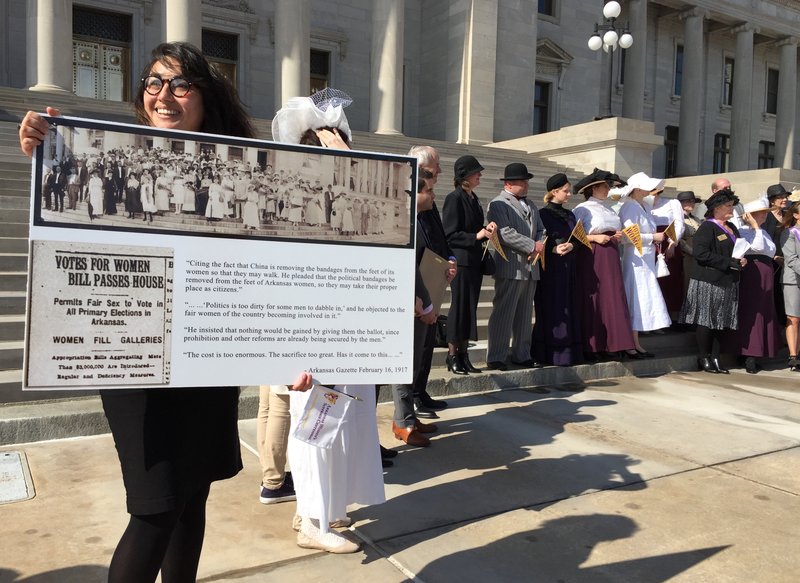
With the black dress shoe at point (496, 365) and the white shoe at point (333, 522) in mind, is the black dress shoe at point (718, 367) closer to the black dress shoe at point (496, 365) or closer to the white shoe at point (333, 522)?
the black dress shoe at point (496, 365)

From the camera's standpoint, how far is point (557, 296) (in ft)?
25.1

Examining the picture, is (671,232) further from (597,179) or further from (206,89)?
(206,89)

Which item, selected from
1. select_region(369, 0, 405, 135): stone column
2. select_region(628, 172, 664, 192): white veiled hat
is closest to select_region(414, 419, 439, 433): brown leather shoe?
select_region(628, 172, 664, 192): white veiled hat

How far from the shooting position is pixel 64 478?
4.12 metres

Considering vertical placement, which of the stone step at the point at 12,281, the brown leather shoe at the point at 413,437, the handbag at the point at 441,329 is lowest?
the brown leather shoe at the point at 413,437

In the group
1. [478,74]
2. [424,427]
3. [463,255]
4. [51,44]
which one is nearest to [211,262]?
[424,427]

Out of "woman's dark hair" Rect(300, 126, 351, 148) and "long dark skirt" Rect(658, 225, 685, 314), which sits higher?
"woman's dark hair" Rect(300, 126, 351, 148)

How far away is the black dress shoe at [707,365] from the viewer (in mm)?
8664

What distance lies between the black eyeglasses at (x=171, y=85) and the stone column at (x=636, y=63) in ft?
109

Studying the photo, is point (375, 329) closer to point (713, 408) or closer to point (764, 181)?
point (713, 408)

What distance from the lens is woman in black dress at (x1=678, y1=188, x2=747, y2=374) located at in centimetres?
836

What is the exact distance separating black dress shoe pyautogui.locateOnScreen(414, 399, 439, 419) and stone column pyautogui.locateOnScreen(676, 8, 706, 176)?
32402 millimetres

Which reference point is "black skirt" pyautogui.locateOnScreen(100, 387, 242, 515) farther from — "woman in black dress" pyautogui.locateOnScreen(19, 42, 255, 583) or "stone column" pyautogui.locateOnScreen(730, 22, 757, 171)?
"stone column" pyautogui.locateOnScreen(730, 22, 757, 171)

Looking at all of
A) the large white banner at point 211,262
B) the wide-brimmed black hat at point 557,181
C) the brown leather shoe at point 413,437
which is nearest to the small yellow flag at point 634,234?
the wide-brimmed black hat at point 557,181
